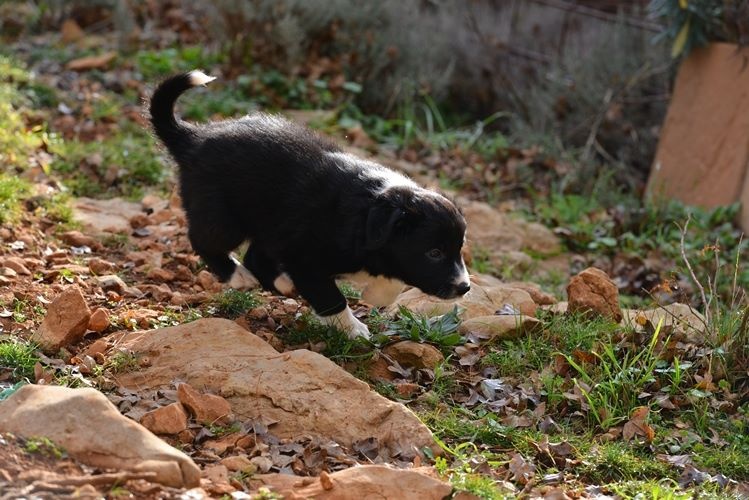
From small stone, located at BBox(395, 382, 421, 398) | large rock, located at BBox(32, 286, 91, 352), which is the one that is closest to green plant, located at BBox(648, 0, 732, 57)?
small stone, located at BBox(395, 382, 421, 398)

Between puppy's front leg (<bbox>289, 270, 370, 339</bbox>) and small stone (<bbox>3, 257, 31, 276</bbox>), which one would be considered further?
small stone (<bbox>3, 257, 31, 276</bbox>)

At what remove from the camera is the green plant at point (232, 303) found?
5.27m

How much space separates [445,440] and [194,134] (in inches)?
84.8

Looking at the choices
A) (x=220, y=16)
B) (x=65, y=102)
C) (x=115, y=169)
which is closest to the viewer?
(x=115, y=169)

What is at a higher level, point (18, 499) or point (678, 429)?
point (18, 499)

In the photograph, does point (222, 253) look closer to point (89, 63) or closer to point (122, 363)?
point (122, 363)

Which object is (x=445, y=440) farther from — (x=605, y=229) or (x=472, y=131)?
(x=472, y=131)

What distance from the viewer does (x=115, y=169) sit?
7.42 meters

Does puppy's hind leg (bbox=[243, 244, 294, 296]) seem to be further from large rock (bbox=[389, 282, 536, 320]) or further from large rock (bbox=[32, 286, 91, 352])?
large rock (bbox=[32, 286, 91, 352])

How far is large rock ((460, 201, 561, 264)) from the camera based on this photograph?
745 cm

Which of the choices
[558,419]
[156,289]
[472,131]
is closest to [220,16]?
[472,131]

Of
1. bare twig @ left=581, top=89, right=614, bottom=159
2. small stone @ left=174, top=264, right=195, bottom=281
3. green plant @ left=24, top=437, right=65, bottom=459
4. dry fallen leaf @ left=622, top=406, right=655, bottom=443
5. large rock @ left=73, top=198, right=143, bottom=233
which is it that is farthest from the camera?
bare twig @ left=581, top=89, right=614, bottom=159

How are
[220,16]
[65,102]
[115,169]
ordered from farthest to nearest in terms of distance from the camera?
[220,16] < [65,102] < [115,169]

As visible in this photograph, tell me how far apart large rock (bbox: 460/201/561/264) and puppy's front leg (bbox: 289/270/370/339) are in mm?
2536
